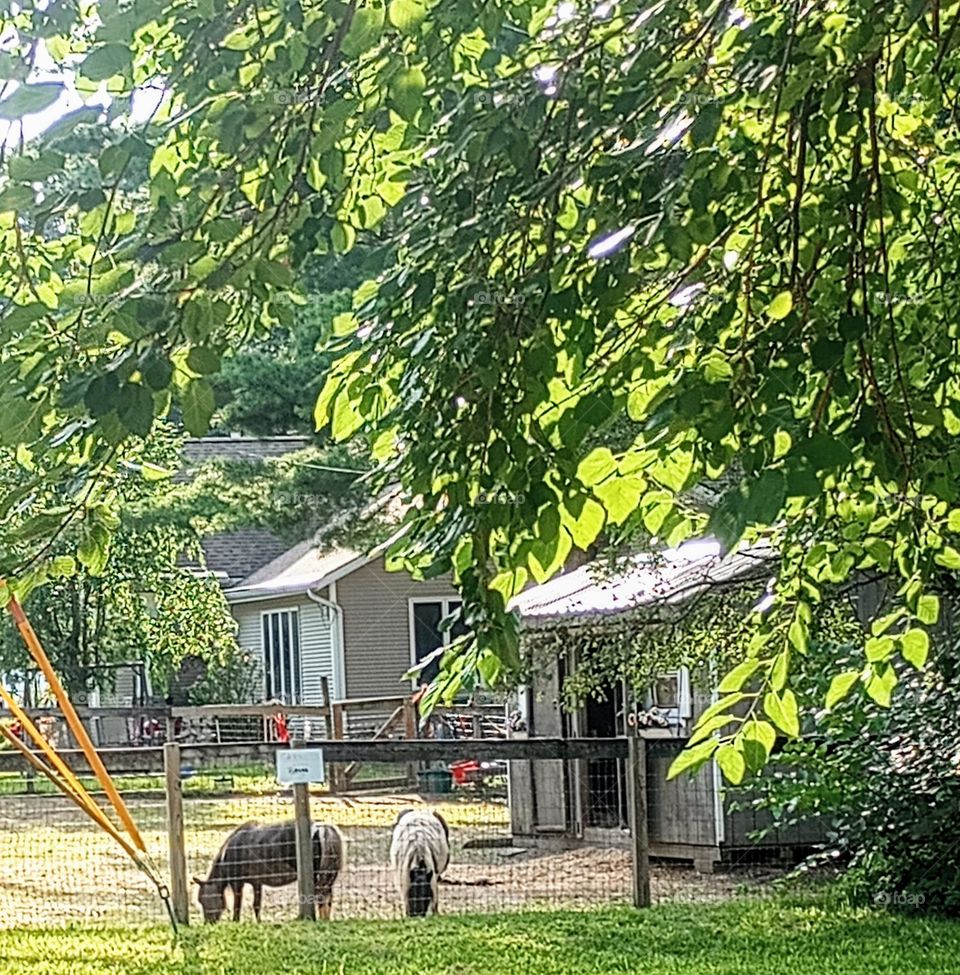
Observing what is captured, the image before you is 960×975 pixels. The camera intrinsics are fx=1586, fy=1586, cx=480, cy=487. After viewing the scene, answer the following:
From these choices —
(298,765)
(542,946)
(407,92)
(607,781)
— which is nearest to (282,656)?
(607,781)

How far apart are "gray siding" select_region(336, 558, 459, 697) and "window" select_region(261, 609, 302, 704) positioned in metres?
1.59

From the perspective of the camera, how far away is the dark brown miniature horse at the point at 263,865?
30.3 ft

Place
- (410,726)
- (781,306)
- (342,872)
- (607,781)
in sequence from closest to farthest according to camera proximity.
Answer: (781,306), (342,872), (607,781), (410,726)

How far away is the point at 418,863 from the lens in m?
9.45

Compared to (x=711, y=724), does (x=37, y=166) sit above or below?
above

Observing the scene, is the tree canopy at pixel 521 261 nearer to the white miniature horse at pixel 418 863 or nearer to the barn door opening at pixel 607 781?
the white miniature horse at pixel 418 863

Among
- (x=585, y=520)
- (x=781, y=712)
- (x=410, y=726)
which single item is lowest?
(x=410, y=726)

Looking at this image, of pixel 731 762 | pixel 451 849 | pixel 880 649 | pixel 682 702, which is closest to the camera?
pixel 731 762

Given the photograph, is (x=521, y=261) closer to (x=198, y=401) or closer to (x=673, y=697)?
(x=198, y=401)

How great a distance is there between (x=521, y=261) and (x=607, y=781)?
1079cm

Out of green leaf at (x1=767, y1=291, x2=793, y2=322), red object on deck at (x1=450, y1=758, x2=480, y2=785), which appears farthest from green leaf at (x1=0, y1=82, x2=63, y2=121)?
red object on deck at (x1=450, y1=758, x2=480, y2=785)

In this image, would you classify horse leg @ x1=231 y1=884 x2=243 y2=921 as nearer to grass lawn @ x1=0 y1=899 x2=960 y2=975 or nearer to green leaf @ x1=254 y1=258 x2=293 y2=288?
grass lawn @ x1=0 y1=899 x2=960 y2=975

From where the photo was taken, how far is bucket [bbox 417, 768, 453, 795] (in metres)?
17.2

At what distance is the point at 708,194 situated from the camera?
2.73m
